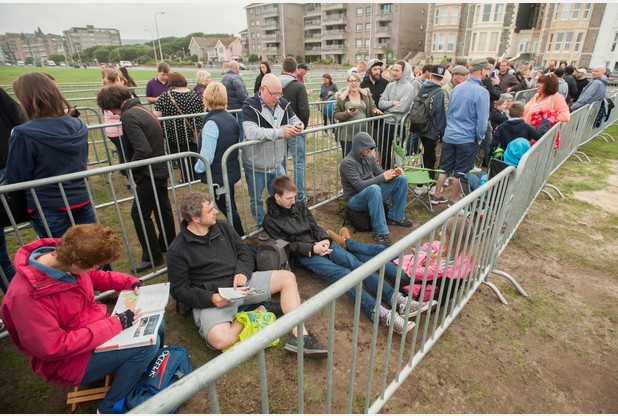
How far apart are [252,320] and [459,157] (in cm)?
399

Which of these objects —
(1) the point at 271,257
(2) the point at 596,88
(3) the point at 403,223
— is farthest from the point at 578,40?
(1) the point at 271,257

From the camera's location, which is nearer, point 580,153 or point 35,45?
point 580,153

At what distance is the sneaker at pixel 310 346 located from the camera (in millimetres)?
2557

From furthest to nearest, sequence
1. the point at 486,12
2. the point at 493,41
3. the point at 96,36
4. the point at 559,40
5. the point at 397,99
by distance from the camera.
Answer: the point at 96,36, the point at 493,41, the point at 486,12, the point at 559,40, the point at 397,99

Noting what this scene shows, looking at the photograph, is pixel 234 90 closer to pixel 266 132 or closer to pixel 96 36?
pixel 266 132

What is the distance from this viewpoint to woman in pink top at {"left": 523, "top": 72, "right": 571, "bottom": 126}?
210 inches

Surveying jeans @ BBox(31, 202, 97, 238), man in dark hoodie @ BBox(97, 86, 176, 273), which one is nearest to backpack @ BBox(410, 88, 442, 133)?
man in dark hoodie @ BBox(97, 86, 176, 273)

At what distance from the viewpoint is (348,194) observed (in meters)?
4.60

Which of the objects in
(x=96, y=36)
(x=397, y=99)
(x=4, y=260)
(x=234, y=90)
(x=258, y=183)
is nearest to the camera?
(x=4, y=260)

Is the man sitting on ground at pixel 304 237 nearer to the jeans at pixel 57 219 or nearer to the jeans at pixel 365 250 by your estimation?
the jeans at pixel 365 250

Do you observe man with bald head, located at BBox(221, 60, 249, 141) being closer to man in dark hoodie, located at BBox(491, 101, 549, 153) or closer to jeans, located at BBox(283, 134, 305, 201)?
jeans, located at BBox(283, 134, 305, 201)

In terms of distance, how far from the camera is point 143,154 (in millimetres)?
3428

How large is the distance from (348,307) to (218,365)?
2392 millimetres

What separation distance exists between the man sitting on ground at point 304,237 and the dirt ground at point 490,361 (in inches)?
11.1
